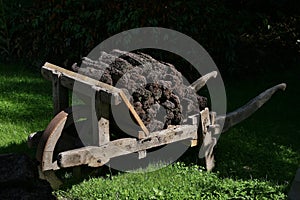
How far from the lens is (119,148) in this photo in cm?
476

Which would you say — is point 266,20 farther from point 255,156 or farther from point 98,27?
point 255,156

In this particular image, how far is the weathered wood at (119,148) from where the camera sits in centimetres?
450

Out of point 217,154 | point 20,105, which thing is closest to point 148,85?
point 217,154

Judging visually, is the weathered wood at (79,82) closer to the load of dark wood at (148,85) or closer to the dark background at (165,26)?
the load of dark wood at (148,85)

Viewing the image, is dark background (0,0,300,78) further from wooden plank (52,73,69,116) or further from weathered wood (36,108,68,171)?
weathered wood (36,108,68,171)

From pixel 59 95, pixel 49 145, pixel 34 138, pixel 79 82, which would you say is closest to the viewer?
pixel 49 145

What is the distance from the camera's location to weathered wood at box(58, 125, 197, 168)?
450 cm

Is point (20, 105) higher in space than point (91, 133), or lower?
lower

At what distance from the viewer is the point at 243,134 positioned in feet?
21.3

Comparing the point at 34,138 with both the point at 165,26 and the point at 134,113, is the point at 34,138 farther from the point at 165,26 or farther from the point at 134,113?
the point at 165,26

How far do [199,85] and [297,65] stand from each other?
4252 millimetres

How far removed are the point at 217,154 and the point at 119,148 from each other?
1.45 m

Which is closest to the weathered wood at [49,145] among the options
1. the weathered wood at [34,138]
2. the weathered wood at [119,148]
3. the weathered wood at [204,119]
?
the weathered wood at [119,148]

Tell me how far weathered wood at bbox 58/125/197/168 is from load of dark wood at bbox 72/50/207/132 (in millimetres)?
138
